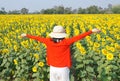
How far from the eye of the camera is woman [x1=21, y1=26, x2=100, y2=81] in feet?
14.3

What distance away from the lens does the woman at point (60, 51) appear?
4.34 metres

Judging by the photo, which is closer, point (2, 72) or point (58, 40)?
point (58, 40)

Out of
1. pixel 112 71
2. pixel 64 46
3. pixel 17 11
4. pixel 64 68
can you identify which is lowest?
pixel 17 11

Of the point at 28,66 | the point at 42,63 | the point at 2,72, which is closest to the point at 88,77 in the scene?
the point at 42,63

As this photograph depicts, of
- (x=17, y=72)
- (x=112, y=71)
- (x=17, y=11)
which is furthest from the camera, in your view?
(x=17, y=11)

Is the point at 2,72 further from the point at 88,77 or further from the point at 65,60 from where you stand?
the point at 65,60

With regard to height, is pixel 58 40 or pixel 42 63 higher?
pixel 58 40

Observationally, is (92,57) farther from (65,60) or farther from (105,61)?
(65,60)

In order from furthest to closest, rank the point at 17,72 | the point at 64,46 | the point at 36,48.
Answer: the point at 36,48 < the point at 17,72 < the point at 64,46

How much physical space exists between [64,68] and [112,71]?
1591 mm

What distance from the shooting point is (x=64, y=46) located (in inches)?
173

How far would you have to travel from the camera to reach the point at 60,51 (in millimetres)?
4426

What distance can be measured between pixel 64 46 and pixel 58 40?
108 millimetres

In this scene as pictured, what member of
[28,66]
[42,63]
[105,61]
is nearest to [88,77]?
[105,61]
